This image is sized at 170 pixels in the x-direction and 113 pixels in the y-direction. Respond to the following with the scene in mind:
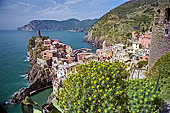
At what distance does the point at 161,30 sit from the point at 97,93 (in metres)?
5.76

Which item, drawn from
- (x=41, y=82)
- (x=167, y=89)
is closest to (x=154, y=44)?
(x=167, y=89)

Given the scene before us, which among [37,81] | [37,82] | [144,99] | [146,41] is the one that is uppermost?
[146,41]

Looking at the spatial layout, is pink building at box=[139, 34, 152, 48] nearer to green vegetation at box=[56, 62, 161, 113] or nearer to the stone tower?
the stone tower

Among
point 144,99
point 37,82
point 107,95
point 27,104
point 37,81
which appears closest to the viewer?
point 27,104

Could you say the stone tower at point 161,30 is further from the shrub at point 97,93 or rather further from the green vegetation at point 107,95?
the shrub at point 97,93

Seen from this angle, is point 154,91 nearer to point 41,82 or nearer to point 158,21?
point 158,21

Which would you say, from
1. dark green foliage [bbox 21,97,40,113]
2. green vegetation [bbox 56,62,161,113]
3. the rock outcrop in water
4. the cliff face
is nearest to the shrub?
green vegetation [bbox 56,62,161,113]

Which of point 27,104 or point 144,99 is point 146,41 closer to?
point 144,99

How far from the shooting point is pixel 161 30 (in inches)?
265

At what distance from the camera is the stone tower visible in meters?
6.31

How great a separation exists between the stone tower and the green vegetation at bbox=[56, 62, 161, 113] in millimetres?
4572

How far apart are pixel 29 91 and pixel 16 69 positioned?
11.8 meters

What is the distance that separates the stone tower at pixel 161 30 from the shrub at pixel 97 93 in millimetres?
4812

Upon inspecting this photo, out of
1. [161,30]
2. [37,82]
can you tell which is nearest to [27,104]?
[161,30]
